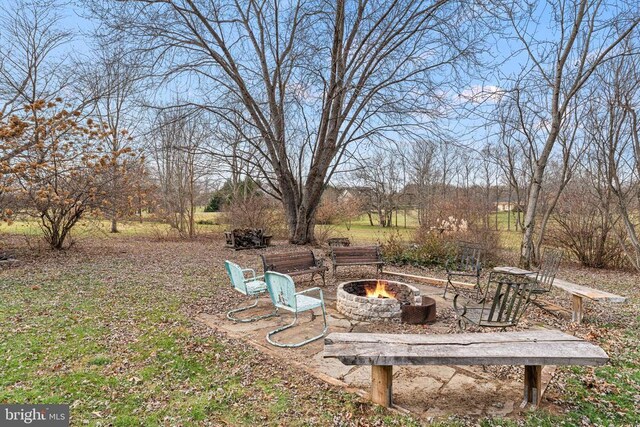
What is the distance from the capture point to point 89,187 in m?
10.2

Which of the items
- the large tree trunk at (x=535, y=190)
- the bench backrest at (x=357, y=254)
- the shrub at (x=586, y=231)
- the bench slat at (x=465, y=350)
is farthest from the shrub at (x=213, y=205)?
the bench slat at (x=465, y=350)

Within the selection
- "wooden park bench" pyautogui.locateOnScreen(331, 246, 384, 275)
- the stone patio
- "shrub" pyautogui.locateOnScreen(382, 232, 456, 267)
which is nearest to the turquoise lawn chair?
the stone patio

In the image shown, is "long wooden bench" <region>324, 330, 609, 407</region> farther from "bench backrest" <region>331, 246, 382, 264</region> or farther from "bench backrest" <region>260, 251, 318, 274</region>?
"bench backrest" <region>331, 246, 382, 264</region>

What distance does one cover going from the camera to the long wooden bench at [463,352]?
8.67 feet

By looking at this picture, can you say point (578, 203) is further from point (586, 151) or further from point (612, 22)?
point (612, 22)

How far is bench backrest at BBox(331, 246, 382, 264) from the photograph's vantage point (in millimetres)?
7730

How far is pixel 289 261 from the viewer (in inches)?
272

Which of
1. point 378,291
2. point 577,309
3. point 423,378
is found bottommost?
point 423,378

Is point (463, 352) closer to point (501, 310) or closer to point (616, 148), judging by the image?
point (501, 310)

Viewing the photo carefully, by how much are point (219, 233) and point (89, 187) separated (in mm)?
7603

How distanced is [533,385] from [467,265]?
5.05 metres

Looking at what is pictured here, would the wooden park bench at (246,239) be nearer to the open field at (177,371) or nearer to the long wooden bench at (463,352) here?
the open field at (177,371)

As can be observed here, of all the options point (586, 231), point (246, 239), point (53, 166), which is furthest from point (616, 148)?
point (53, 166)

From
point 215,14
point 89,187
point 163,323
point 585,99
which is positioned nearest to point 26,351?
point 163,323
